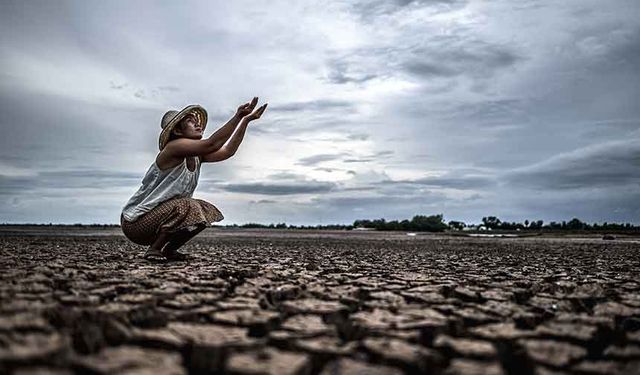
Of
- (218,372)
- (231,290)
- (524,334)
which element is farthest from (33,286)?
(524,334)

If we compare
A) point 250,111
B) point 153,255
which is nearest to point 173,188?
point 153,255

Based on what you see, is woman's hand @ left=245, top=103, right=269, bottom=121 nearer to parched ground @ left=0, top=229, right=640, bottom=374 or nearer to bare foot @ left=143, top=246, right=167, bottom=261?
bare foot @ left=143, top=246, right=167, bottom=261

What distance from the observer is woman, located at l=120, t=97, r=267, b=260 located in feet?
14.6

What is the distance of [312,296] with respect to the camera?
2.85 meters

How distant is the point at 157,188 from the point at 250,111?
3.65 feet

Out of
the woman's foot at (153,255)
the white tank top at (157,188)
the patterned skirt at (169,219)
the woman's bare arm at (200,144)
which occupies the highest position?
the woman's bare arm at (200,144)

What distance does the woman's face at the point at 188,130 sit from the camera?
15.0 feet

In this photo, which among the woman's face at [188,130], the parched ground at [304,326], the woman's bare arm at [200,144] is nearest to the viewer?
the parched ground at [304,326]

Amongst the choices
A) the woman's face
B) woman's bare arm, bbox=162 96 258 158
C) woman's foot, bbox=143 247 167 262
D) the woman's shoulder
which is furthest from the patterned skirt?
the woman's face

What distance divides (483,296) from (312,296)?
1.02 metres

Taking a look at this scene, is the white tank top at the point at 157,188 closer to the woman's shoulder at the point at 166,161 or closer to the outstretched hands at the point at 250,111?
the woman's shoulder at the point at 166,161

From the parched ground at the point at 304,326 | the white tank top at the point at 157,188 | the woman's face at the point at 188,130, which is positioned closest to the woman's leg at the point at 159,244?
the white tank top at the point at 157,188

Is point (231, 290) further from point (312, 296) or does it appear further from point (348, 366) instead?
point (348, 366)

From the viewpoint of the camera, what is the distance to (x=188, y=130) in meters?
4.57
